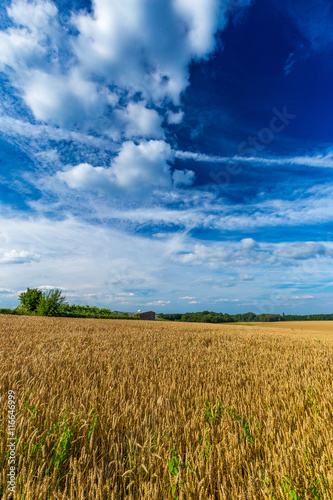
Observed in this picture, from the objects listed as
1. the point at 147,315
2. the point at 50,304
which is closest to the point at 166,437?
the point at 50,304

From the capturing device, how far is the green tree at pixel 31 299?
99.7 ft

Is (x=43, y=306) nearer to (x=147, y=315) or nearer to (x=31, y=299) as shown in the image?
(x=31, y=299)

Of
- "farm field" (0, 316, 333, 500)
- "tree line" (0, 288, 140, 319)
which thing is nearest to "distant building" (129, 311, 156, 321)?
"tree line" (0, 288, 140, 319)

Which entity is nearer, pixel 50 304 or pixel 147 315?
pixel 50 304

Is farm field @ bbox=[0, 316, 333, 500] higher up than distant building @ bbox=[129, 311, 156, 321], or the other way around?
distant building @ bbox=[129, 311, 156, 321]

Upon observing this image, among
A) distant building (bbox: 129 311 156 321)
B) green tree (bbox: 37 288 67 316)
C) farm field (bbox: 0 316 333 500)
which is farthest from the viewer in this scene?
distant building (bbox: 129 311 156 321)

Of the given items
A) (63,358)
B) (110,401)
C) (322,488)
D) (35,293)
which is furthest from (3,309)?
(322,488)

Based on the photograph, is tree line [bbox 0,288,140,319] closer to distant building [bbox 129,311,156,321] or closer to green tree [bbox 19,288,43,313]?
green tree [bbox 19,288,43,313]

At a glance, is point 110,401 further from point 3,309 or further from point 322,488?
point 3,309

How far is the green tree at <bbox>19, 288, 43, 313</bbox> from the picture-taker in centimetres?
3039

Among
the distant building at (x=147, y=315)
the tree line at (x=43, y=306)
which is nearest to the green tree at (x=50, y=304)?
the tree line at (x=43, y=306)

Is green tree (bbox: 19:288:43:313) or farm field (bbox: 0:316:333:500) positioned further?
green tree (bbox: 19:288:43:313)

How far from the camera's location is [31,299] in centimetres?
3033

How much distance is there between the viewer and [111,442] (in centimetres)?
208
